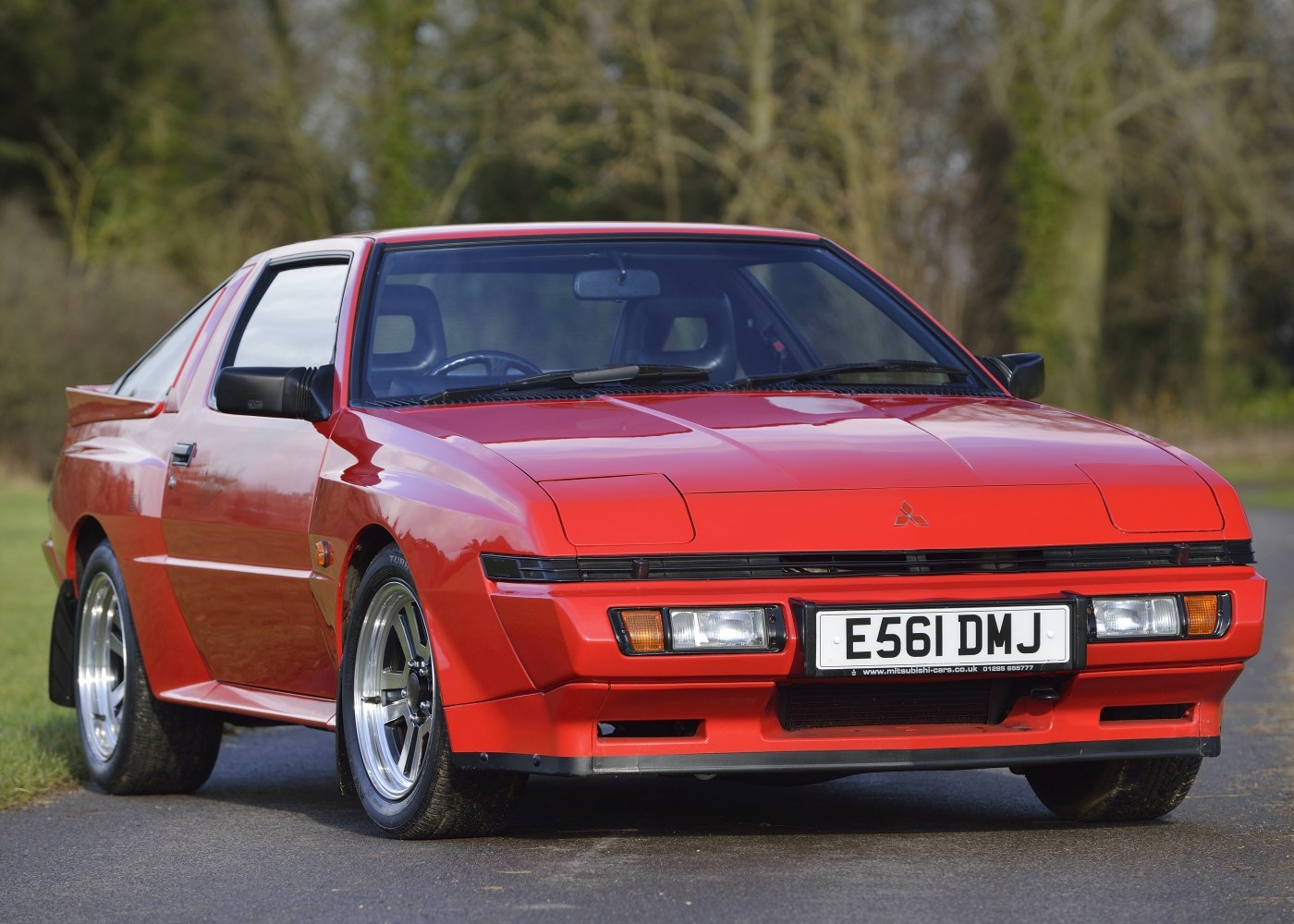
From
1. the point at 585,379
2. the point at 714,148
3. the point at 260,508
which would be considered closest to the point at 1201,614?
the point at 585,379

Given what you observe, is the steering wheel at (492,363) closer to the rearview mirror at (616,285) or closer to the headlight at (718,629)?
the rearview mirror at (616,285)

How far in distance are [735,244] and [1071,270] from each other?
27961 mm

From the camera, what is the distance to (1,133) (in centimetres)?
4012

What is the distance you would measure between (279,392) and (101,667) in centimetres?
183

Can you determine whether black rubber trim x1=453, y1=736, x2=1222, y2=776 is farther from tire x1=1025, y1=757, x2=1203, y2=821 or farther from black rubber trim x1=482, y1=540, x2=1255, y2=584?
tire x1=1025, y1=757, x2=1203, y2=821

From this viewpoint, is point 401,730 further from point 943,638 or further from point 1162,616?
point 1162,616

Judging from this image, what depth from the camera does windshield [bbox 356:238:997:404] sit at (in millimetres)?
5969

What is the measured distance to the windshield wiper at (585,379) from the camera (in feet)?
19.0

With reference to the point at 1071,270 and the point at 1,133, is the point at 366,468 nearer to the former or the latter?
the point at 1071,270

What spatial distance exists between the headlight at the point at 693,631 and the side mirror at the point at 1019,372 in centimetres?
194

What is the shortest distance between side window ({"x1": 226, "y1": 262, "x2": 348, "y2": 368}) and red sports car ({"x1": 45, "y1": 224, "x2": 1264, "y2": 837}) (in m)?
0.02

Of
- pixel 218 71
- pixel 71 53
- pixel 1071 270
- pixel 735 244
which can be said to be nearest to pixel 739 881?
pixel 735 244

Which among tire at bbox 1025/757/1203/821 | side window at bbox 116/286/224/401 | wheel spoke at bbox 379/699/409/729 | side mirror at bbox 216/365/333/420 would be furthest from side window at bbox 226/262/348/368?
tire at bbox 1025/757/1203/821

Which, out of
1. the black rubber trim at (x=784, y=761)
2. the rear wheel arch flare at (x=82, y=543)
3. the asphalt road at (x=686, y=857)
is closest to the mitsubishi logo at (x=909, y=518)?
the black rubber trim at (x=784, y=761)
